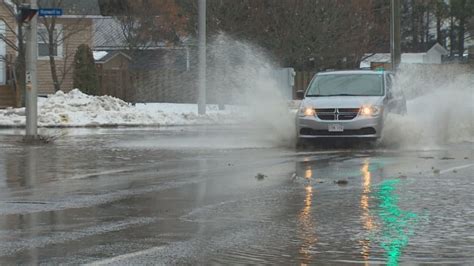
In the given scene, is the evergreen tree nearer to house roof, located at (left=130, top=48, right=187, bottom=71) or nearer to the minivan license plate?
house roof, located at (left=130, top=48, right=187, bottom=71)

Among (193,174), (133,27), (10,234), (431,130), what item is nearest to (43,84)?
(133,27)

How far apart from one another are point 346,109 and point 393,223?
8754mm

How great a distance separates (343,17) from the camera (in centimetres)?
4116

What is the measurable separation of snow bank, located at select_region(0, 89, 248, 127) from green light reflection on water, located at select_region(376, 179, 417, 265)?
57.9 feet

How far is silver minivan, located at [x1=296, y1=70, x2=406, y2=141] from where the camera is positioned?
17938 millimetres

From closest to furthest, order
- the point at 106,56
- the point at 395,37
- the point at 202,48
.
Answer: the point at 202,48
the point at 395,37
the point at 106,56

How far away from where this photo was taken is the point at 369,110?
707 inches

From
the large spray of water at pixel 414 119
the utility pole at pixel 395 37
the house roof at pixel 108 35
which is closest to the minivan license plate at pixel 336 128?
the large spray of water at pixel 414 119

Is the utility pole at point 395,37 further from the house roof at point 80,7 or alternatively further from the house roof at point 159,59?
the house roof at point 80,7

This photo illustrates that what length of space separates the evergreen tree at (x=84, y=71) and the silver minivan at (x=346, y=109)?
20.8 meters

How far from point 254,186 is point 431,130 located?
8.93 meters

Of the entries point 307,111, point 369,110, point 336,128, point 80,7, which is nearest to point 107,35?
point 80,7

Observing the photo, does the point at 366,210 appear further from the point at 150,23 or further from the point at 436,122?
the point at 150,23

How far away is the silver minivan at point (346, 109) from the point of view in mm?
17938
